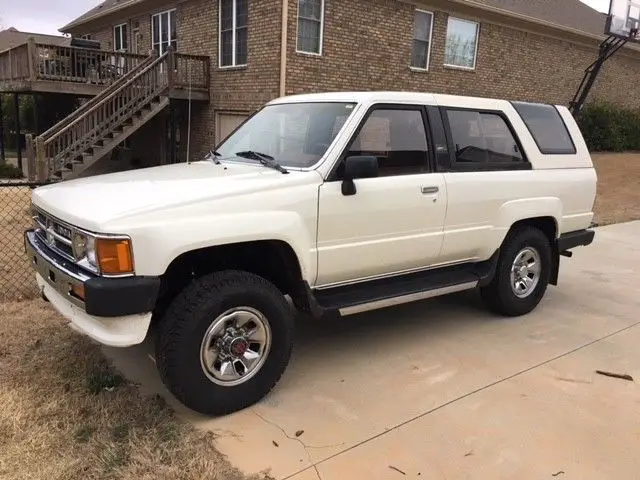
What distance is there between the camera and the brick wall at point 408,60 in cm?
1300

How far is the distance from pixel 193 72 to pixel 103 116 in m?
2.78

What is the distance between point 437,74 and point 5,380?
14020 millimetres

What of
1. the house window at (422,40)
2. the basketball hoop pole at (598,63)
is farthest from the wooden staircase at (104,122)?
the basketball hoop pole at (598,63)

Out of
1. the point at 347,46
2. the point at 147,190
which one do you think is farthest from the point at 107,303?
the point at 347,46

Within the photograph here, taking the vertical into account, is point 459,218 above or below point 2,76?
below

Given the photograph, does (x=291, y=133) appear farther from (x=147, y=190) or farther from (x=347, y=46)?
(x=347, y=46)

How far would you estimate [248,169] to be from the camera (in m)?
4.03

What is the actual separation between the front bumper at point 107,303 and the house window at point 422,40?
43.5ft

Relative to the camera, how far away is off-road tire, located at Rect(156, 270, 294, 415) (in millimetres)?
3270

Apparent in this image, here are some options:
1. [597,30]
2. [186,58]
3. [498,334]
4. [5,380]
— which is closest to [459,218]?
[498,334]

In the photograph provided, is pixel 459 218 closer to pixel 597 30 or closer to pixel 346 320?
pixel 346 320

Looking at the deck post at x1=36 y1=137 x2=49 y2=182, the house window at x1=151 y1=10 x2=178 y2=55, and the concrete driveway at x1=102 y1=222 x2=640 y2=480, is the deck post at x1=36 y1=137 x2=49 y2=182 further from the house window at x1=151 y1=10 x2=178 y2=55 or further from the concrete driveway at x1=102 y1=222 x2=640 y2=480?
the concrete driveway at x1=102 y1=222 x2=640 y2=480

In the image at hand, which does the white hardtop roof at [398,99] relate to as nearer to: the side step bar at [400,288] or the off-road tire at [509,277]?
the off-road tire at [509,277]

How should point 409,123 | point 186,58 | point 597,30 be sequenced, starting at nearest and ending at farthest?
A: point 409,123, point 186,58, point 597,30
